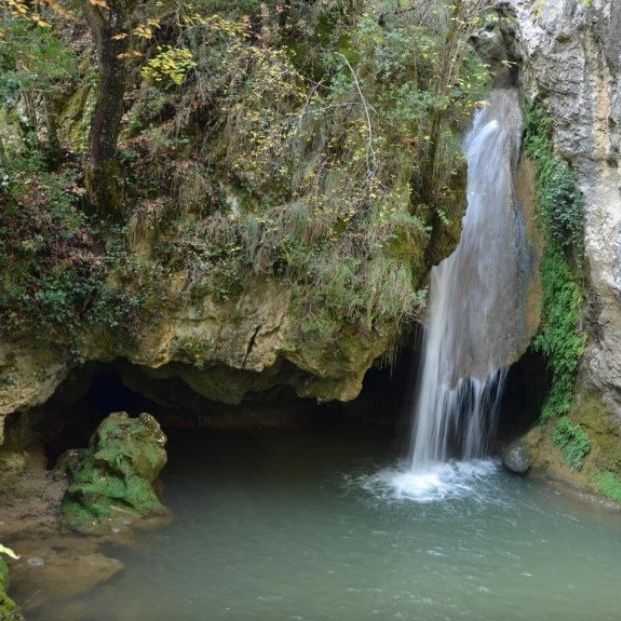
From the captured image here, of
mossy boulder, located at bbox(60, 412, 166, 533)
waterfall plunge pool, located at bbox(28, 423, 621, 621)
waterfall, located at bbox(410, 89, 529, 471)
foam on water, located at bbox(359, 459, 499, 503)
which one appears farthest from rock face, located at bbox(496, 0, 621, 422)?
mossy boulder, located at bbox(60, 412, 166, 533)

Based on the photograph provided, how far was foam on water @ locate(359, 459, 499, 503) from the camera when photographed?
10000 mm

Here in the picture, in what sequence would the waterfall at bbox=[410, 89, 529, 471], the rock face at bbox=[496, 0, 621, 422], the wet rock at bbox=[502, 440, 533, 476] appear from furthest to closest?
1. the waterfall at bbox=[410, 89, 529, 471]
2. the wet rock at bbox=[502, 440, 533, 476]
3. the rock face at bbox=[496, 0, 621, 422]

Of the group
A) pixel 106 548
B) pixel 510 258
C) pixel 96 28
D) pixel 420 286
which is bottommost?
pixel 106 548

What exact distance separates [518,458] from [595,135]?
524 centimetres

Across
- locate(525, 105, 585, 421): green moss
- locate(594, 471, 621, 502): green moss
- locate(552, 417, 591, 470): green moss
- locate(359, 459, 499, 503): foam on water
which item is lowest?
locate(359, 459, 499, 503): foam on water

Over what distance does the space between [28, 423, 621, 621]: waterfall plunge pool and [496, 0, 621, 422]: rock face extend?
8.05 ft

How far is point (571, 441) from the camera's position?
11094 mm

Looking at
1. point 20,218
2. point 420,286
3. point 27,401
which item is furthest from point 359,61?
point 27,401

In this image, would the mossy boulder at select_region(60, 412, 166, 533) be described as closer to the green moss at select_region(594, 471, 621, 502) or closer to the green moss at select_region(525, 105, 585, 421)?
the green moss at select_region(594, 471, 621, 502)

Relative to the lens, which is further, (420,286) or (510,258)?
(510,258)

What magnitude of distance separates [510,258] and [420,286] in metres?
2.78

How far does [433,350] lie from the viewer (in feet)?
37.7

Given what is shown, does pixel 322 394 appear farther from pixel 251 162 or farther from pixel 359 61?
pixel 359 61

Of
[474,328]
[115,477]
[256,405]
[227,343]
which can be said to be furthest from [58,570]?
[474,328]
